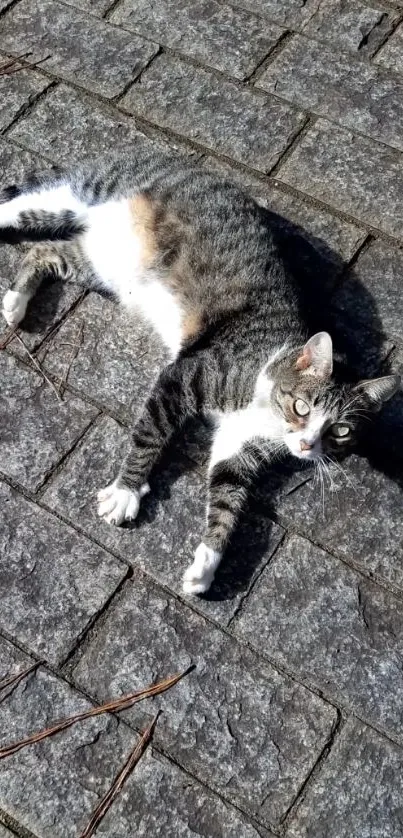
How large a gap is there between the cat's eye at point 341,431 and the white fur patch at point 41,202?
1667 mm

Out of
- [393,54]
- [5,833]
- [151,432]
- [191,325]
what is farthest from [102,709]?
[393,54]

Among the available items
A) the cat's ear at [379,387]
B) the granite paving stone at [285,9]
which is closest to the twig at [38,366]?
the cat's ear at [379,387]

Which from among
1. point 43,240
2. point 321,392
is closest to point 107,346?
point 43,240

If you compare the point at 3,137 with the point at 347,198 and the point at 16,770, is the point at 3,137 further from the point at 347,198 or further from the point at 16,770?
the point at 16,770

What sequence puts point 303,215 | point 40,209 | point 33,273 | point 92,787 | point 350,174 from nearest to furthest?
point 92,787 < point 33,273 < point 40,209 < point 303,215 < point 350,174

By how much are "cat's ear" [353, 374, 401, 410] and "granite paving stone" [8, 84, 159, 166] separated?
1.90 m

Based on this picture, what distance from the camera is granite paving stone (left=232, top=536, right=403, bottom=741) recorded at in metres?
3.48

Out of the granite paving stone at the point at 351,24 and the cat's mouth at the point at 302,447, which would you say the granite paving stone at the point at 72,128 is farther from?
the cat's mouth at the point at 302,447

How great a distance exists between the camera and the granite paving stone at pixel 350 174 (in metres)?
4.70

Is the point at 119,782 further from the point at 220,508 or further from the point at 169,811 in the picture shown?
the point at 220,508

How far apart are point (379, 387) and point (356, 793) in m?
1.49

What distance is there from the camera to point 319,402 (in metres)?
3.70

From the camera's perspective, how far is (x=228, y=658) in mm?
3502

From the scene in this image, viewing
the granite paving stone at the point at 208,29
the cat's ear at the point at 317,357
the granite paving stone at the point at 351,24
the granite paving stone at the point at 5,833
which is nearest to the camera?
the granite paving stone at the point at 5,833
